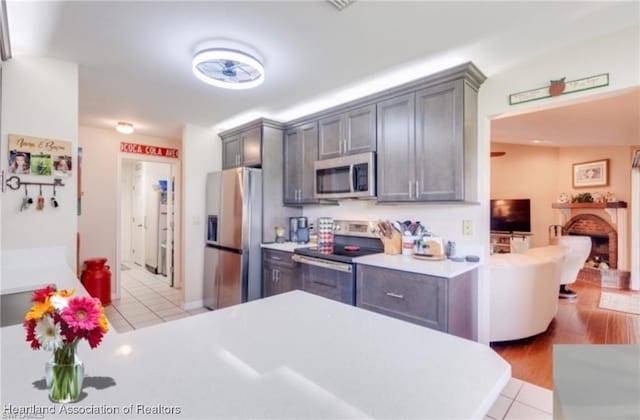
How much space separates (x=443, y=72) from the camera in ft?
7.44

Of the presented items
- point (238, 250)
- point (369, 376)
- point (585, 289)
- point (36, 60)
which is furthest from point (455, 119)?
point (585, 289)

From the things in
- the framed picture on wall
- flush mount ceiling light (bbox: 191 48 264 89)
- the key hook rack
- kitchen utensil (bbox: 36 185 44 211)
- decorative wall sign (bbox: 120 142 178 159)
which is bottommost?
kitchen utensil (bbox: 36 185 44 211)

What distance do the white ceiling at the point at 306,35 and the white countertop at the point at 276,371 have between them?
1.61 meters

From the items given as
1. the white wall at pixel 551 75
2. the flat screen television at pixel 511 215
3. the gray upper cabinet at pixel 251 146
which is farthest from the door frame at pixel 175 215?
the flat screen television at pixel 511 215

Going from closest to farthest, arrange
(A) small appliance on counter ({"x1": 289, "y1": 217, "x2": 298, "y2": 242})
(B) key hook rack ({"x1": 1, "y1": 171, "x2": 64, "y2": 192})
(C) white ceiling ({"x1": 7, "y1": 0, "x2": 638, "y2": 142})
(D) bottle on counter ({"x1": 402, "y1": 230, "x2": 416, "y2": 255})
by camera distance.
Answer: (C) white ceiling ({"x1": 7, "y1": 0, "x2": 638, "y2": 142}) → (B) key hook rack ({"x1": 1, "y1": 171, "x2": 64, "y2": 192}) → (D) bottle on counter ({"x1": 402, "y1": 230, "x2": 416, "y2": 255}) → (A) small appliance on counter ({"x1": 289, "y1": 217, "x2": 298, "y2": 242})

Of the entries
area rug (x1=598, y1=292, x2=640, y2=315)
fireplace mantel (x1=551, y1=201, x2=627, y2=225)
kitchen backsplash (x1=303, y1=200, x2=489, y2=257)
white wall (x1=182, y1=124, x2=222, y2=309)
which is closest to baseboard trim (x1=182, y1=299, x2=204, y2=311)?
white wall (x1=182, y1=124, x2=222, y2=309)

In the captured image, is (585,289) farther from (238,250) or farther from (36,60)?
(36,60)

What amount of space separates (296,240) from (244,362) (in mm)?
2883

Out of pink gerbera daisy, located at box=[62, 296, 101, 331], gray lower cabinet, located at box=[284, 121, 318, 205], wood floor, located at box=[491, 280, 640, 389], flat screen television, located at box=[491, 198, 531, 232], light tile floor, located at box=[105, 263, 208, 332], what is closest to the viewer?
pink gerbera daisy, located at box=[62, 296, 101, 331]

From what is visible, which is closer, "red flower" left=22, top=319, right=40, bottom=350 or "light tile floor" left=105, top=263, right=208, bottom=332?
"red flower" left=22, top=319, right=40, bottom=350

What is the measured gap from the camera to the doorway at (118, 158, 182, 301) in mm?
5132

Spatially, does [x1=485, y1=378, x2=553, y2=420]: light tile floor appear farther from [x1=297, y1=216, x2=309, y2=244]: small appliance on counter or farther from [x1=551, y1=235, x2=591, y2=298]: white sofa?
[x1=551, y1=235, x2=591, y2=298]: white sofa

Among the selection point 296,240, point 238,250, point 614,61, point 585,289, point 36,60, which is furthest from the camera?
point 585,289

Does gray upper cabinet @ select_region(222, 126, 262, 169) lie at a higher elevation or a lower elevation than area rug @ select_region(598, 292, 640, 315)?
higher
